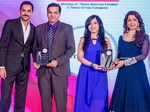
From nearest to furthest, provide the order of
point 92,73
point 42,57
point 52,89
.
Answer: point 42,57, point 52,89, point 92,73

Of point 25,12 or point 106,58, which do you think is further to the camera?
point 25,12

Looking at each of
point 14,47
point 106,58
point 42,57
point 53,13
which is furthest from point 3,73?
point 106,58

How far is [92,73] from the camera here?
296cm

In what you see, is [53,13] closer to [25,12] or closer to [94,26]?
[25,12]

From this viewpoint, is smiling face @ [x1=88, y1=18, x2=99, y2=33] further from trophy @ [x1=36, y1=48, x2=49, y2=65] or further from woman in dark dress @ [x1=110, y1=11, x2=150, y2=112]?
trophy @ [x1=36, y1=48, x2=49, y2=65]

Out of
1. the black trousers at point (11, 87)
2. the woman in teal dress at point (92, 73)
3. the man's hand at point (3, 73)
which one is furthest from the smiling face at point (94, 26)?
the man's hand at point (3, 73)

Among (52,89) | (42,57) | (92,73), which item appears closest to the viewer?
(42,57)

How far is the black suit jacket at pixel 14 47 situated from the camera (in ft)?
9.32

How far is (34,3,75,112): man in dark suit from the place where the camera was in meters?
2.77

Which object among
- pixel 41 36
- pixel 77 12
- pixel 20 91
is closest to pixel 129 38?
pixel 77 12

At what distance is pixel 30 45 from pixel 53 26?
0.39m

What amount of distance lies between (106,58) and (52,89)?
744mm

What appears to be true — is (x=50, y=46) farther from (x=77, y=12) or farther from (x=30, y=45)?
(x=77, y=12)

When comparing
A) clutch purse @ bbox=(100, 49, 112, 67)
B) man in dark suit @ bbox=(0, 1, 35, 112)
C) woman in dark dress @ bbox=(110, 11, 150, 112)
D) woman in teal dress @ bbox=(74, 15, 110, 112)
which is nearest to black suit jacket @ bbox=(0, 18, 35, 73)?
man in dark suit @ bbox=(0, 1, 35, 112)
